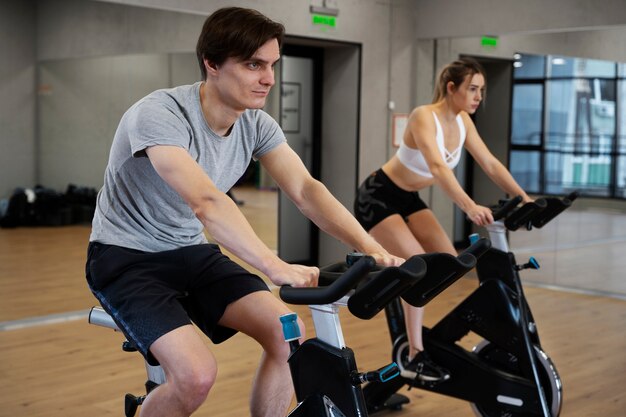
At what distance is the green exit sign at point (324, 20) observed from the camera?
22.4 feet

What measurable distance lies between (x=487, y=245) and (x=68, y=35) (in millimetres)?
4364

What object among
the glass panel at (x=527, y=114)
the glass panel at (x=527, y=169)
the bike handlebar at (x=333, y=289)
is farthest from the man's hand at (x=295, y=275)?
the glass panel at (x=527, y=114)

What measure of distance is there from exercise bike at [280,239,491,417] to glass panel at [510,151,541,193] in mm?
5515

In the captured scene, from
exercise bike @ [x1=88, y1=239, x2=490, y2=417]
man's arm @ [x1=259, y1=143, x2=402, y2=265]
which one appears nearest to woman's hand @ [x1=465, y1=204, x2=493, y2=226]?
man's arm @ [x1=259, y1=143, x2=402, y2=265]

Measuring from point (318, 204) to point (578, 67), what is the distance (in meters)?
5.16

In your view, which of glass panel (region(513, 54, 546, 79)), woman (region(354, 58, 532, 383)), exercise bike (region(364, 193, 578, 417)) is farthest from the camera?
glass panel (region(513, 54, 546, 79))

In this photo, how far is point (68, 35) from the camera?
18.9 ft

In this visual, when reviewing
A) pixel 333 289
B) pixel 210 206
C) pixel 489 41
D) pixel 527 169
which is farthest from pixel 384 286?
pixel 489 41

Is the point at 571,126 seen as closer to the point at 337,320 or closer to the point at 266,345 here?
the point at 266,345

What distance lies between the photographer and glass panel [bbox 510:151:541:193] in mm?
7234

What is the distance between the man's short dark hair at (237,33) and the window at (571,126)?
17.1 feet

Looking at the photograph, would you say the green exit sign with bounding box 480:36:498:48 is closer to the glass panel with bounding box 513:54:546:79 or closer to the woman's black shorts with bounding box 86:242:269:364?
the glass panel with bounding box 513:54:546:79

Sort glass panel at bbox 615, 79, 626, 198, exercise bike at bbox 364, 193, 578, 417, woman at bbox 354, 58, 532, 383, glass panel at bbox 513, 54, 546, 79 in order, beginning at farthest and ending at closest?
glass panel at bbox 513, 54, 546, 79, glass panel at bbox 615, 79, 626, 198, woman at bbox 354, 58, 532, 383, exercise bike at bbox 364, 193, 578, 417

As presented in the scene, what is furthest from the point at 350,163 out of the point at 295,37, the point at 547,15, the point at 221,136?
the point at 221,136
